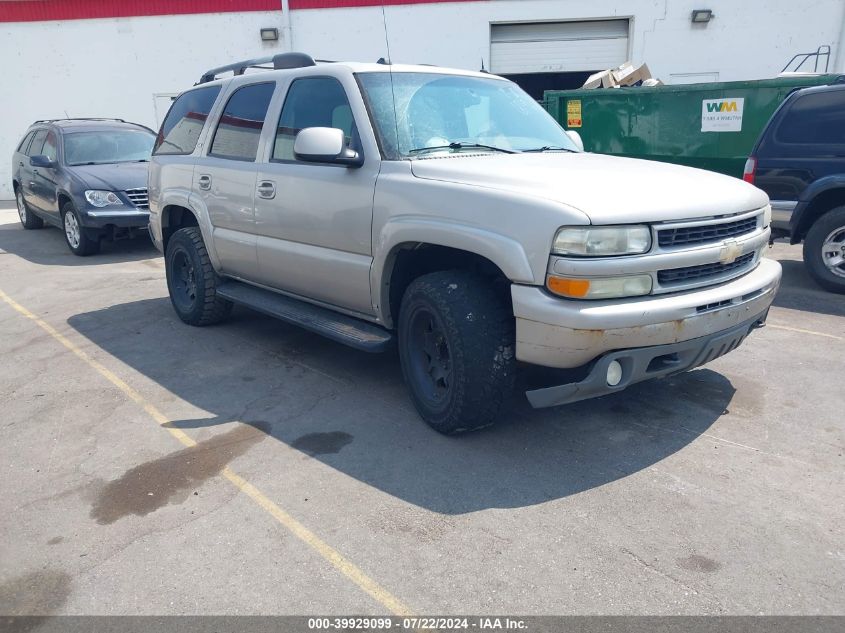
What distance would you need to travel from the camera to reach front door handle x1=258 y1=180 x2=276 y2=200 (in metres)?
4.74

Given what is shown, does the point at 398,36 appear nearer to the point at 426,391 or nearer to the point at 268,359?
the point at 268,359

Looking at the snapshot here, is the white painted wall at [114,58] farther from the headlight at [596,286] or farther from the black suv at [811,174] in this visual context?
the headlight at [596,286]

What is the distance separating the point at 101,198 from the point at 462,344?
772cm

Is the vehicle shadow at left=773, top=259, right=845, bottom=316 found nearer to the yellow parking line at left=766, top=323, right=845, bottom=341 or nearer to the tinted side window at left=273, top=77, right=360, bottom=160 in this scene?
the yellow parking line at left=766, top=323, right=845, bottom=341

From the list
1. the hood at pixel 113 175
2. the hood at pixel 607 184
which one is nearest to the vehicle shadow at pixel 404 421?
the hood at pixel 607 184

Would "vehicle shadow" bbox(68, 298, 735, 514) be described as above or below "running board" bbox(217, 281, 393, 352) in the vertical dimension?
below

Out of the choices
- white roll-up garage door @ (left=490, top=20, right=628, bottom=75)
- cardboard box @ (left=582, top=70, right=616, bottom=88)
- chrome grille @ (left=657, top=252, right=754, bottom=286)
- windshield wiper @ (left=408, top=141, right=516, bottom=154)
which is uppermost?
white roll-up garage door @ (left=490, top=20, right=628, bottom=75)

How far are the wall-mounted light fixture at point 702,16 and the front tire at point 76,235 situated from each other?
12546 mm

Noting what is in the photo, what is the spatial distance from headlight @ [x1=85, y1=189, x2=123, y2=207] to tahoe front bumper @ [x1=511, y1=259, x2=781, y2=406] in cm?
786

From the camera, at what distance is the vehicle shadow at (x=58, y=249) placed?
31.6 feet

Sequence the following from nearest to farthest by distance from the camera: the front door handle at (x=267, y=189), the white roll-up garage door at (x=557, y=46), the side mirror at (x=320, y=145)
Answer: the side mirror at (x=320, y=145)
the front door handle at (x=267, y=189)
the white roll-up garage door at (x=557, y=46)

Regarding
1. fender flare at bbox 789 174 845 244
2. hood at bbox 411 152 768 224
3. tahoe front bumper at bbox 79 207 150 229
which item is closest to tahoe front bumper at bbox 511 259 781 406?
hood at bbox 411 152 768 224

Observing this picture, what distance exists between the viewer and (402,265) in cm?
404

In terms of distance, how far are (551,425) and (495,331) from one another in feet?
2.65
